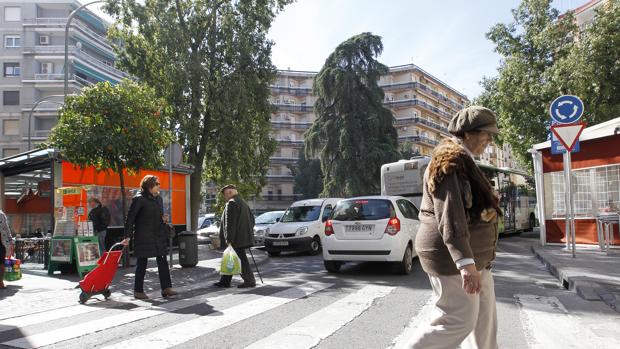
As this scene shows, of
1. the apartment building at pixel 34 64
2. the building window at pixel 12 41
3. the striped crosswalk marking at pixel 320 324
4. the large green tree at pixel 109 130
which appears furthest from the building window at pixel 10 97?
the striped crosswalk marking at pixel 320 324

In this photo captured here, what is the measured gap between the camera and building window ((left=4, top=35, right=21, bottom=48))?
5228cm

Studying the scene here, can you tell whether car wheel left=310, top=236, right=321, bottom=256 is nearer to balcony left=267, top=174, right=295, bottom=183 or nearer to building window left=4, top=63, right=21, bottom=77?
building window left=4, top=63, right=21, bottom=77

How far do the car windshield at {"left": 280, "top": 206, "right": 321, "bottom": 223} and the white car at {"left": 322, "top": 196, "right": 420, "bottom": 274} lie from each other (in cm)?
586

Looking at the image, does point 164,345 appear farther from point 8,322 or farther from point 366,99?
point 366,99

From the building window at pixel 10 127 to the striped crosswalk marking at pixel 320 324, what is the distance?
172 feet

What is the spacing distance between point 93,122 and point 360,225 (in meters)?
6.61

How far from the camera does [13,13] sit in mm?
53312

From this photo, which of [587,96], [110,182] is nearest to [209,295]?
[110,182]

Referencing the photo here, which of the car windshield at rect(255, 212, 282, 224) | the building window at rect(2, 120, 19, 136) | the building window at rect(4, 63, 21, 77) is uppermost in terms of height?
the building window at rect(4, 63, 21, 77)

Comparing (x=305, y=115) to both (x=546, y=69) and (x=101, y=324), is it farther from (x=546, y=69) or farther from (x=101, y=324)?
(x=101, y=324)

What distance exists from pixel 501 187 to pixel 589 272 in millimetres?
13546

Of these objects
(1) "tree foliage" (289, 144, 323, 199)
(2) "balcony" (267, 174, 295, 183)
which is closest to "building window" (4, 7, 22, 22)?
(1) "tree foliage" (289, 144, 323, 199)

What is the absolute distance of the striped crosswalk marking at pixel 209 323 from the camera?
4859 mm

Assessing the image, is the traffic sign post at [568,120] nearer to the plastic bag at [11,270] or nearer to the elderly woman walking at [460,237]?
the elderly woman walking at [460,237]
